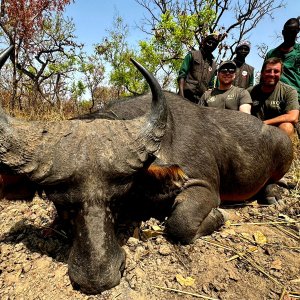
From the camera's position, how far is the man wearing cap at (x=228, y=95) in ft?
20.5

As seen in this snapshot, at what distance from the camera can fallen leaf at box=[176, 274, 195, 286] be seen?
2.79 m

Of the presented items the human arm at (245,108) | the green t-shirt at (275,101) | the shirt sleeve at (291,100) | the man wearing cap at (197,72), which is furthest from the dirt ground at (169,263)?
the man wearing cap at (197,72)

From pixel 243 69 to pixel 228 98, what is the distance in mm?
2437

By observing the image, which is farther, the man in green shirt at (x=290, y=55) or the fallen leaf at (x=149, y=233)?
A: the man in green shirt at (x=290, y=55)

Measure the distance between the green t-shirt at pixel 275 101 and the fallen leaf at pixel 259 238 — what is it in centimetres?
313

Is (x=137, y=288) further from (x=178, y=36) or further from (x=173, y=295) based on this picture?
(x=178, y=36)

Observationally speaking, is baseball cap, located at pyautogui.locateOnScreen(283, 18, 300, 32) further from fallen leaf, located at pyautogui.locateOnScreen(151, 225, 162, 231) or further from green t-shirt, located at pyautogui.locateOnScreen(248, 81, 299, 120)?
fallen leaf, located at pyautogui.locateOnScreen(151, 225, 162, 231)

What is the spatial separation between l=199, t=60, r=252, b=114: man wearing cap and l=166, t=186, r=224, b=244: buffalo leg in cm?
293

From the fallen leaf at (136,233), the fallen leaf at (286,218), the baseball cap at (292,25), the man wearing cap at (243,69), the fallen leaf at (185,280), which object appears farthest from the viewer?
the man wearing cap at (243,69)

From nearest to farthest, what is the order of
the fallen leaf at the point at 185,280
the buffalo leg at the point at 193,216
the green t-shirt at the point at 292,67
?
the fallen leaf at the point at 185,280
the buffalo leg at the point at 193,216
the green t-shirt at the point at 292,67

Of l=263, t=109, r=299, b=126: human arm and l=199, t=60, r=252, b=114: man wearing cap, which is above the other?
l=199, t=60, r=252, b=114: man wearing cap

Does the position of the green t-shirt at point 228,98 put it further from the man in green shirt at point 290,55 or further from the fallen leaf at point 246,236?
the fallen leaf at point 246,236

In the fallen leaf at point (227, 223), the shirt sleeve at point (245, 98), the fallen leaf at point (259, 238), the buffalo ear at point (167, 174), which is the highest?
the shirt sleeve at point (245, 98)

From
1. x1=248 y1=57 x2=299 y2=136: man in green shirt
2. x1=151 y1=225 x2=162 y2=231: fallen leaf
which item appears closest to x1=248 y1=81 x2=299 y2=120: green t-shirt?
x1=248 y1=57 x2=299 y2=136: man in green shirt
